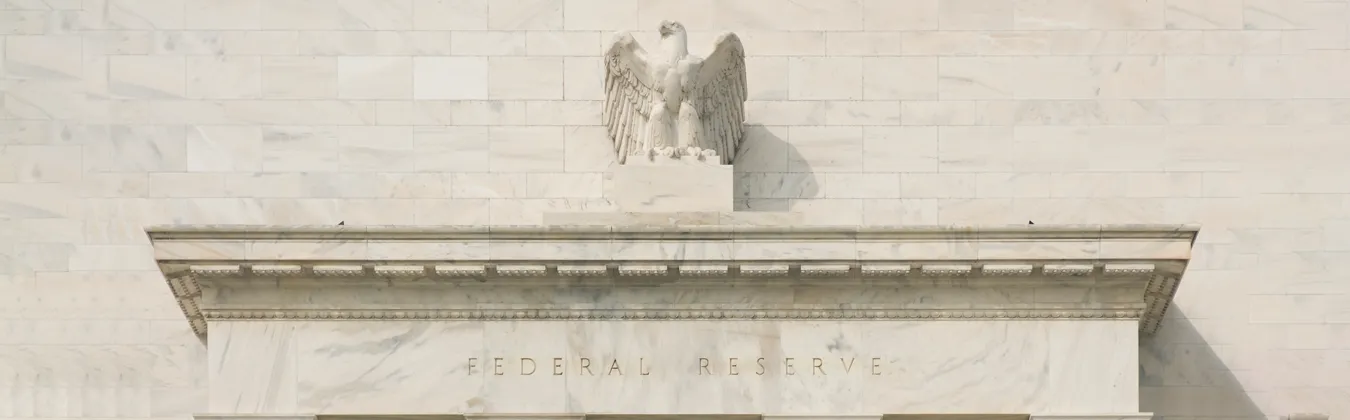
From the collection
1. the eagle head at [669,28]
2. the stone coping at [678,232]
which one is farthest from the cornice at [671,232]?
the eagle head at [669,28]

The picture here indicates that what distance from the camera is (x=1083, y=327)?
1006 inches

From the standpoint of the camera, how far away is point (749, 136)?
29531 mm

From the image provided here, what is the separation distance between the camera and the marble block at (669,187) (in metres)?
27.3

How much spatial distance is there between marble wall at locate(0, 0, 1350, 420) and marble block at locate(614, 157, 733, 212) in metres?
1.62

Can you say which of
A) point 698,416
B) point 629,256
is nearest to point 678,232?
point 629,256

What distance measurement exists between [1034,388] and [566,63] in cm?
791

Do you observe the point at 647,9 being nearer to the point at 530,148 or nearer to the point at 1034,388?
the point at 530,148

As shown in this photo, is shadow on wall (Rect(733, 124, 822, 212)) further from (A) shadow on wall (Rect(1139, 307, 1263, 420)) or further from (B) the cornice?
(A) shadow on wall (Rect(1139, 307, 1263, 420))

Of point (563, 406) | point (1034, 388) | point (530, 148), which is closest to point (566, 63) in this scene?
point (530, 148)

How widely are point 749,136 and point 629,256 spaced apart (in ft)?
15.4

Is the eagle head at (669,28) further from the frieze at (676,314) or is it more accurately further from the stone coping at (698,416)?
the stone coping at (698,416)

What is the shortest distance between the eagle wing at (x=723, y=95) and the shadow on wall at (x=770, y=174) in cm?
68

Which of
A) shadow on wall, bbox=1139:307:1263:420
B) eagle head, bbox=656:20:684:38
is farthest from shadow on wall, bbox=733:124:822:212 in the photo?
shadow on wall, bbox=1139:307:1263:420

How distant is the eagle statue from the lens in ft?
91.1
